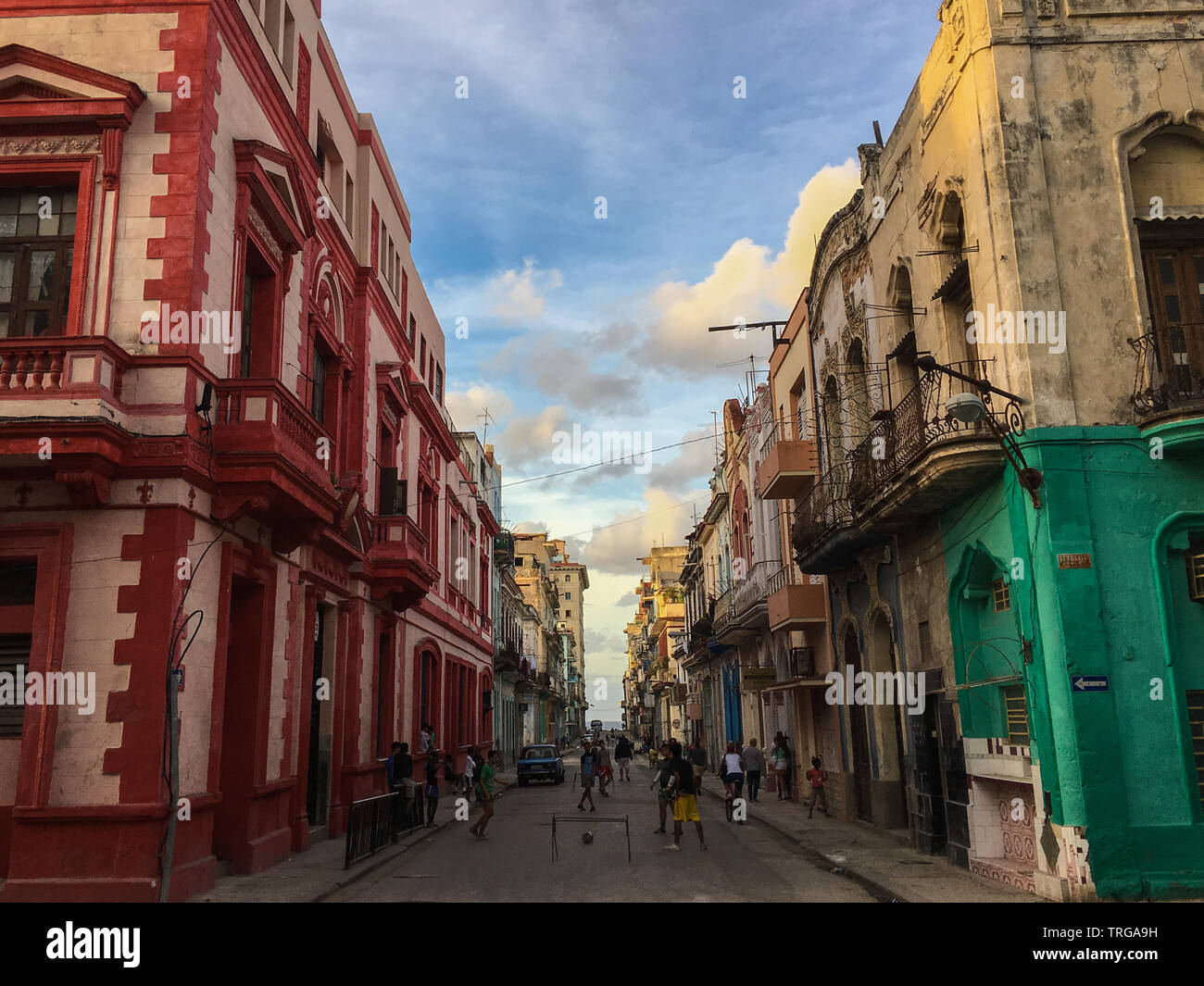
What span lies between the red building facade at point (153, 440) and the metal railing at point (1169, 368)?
10404 millimetres

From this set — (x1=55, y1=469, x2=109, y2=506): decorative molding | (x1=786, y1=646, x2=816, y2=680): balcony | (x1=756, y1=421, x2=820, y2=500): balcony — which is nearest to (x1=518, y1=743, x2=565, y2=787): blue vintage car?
(x1=786, y1=646, x2=816, y2=680): balcony

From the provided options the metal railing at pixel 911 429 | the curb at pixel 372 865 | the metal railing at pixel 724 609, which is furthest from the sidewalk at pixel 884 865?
the metal railing at pixel 724 609

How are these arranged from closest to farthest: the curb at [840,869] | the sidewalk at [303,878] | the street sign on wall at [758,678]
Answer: the curb at [840,869], the sidewalk at [303,878], the street sign on wall at [758,678]

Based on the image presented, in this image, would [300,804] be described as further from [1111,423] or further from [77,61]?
[1111,423]

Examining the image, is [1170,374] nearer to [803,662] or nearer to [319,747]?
[803,662]

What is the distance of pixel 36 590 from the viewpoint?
424 inches

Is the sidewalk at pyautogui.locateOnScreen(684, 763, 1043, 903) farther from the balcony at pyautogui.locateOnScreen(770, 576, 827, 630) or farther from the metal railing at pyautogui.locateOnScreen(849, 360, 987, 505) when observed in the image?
the metal railing at pyautogui.locateOnScreen(849, 360, 987, 505)

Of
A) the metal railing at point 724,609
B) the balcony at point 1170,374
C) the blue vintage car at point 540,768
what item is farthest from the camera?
the blue vintage car at point 540,768

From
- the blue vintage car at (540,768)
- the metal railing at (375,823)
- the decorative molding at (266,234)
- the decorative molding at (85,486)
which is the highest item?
the decorative molding at (266,234)

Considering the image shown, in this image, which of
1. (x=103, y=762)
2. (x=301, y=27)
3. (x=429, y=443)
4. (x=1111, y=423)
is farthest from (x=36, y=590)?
(x=429, y=443)

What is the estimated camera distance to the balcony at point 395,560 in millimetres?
20859

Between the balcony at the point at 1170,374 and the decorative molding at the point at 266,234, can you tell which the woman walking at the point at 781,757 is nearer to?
the balcony at the point at 1170,374

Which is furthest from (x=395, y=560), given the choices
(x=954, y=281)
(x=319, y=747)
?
(x=954, y=281)

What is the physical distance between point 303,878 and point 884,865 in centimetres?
785
